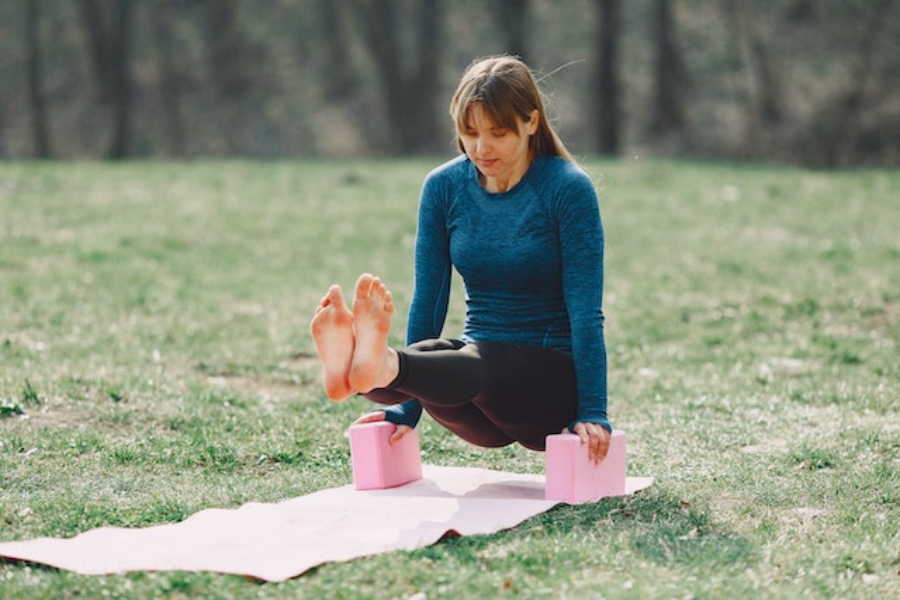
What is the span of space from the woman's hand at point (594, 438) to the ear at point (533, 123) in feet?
3.56

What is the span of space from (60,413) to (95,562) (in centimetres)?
245

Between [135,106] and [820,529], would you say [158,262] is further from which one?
[135,106]

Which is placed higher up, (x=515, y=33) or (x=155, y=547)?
(x=515, y=33)

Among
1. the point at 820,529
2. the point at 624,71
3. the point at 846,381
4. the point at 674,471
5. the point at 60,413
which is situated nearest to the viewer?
the point at 820,529

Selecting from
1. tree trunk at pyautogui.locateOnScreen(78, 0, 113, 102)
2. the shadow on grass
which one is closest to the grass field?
the shadow on grass

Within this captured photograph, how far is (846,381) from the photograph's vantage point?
23.5ft

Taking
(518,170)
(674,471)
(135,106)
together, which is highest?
(135,106)

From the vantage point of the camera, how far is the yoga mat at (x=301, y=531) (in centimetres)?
377

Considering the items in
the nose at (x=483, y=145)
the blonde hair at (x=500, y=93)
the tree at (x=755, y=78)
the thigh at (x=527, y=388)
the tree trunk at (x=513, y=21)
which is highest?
the tree trunk at (x=513, y=21)

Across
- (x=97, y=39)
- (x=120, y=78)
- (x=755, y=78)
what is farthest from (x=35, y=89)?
(x=755, y=78)

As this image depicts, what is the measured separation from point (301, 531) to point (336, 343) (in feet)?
2.04

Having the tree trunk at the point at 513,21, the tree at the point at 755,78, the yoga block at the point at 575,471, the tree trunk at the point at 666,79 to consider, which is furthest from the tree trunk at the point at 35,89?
the yoga block at the point at 575,471

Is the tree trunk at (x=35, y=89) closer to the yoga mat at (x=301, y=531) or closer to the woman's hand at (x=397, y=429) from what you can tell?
the woman's hand at (x=397, y=429)

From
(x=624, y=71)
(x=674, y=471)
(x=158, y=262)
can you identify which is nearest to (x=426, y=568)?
(x=674, y=471)
